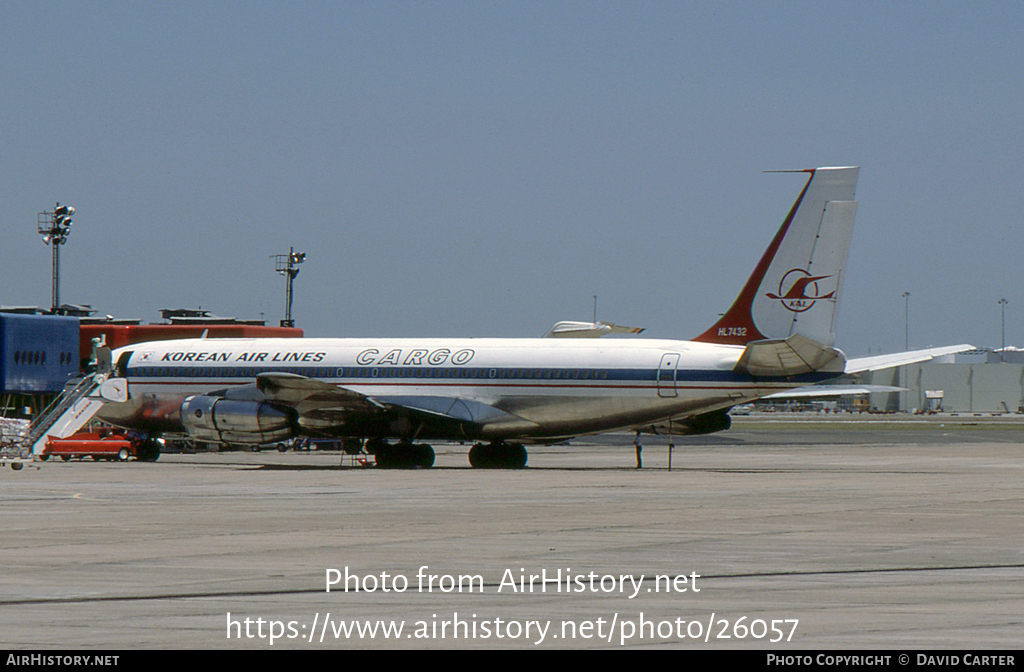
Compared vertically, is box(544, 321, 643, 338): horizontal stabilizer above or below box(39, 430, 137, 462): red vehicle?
above

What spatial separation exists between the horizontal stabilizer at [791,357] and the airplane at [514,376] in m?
0.04

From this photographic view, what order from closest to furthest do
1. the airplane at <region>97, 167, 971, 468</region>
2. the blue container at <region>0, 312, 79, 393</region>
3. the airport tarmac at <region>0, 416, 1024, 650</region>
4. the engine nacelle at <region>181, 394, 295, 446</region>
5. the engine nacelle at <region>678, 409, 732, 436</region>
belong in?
the airport tarmac at <region>0, 416, 1024, 650</region> < the airplane at <region>97, 167, 971, 468</region> < the engine nacelle at <region>678, 409, 732, 436</region> < the engine nacelle at <region>181, 394, 295, 446</region> < the blue container at <region>0, 312, 79, 393</region>

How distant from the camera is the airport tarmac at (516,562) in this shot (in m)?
11.6

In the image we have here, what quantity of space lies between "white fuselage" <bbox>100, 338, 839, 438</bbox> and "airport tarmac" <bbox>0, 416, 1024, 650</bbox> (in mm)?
5457

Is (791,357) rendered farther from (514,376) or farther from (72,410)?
(72,410)

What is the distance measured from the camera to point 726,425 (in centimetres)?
4184

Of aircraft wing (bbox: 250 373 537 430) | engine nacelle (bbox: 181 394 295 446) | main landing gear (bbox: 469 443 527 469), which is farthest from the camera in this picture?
main landing gear (bbox: 469 443 527 469)

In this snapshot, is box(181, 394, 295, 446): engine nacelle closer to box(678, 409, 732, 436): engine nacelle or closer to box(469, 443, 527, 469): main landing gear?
box(469, 443, 527, 469): main landing gear

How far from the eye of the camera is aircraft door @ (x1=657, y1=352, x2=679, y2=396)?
4062 centimetres

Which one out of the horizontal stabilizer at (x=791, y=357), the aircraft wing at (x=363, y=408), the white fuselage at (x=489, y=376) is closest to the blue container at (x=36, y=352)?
the white fuselage at (x=489, y=376)

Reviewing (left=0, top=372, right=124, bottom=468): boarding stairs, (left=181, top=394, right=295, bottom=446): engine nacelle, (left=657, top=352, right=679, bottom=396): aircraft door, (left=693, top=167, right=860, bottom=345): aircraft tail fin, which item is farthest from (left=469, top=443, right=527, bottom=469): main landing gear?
(left=0, top=372, right=124, bottom=468): boarding stairs
